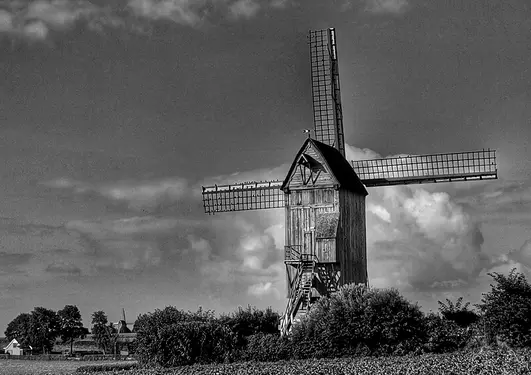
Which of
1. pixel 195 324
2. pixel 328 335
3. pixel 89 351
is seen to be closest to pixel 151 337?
pixel 195 324

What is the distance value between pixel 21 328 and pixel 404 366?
337 feet

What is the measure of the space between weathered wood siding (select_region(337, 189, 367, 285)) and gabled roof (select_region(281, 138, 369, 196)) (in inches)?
21.7

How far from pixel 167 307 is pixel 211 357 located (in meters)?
8.23

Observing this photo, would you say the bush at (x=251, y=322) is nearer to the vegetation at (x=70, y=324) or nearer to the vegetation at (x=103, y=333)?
the vegetation at (x=103, y=333)

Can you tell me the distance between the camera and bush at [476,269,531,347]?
40.8 meters

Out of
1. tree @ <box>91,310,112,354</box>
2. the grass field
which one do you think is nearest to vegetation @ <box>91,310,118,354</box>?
tree @ <box>91,310,112,354</box>

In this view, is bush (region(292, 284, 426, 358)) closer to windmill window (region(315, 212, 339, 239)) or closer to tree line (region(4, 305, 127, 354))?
windmill window (region(315, 212, 339, 239))

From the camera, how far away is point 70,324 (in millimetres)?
129125

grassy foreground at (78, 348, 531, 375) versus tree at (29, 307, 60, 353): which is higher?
tree at (29, 307, 60, 353)

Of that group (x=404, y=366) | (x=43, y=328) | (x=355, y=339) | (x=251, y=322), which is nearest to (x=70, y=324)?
(x=43, y=328)

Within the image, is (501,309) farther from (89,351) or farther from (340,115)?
(89,351)

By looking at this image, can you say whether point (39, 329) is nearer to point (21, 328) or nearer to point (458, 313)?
point (21, 328)

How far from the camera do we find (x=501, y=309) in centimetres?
4116

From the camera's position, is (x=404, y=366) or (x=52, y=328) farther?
(x=52, y=328)
